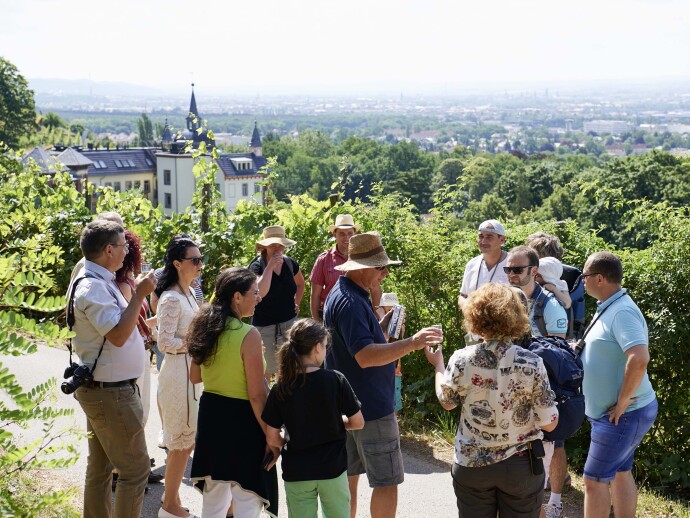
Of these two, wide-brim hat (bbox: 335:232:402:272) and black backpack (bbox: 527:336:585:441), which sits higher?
wide-brim hat (bbox: 335:232:402:272)

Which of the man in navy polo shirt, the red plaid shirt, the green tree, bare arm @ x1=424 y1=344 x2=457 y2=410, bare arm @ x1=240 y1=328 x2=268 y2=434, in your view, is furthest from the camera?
the green tree

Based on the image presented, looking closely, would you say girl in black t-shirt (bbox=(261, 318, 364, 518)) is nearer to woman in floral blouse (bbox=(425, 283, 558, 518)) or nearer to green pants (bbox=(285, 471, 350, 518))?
green pants (bbox=(285, 471, 350, 518))

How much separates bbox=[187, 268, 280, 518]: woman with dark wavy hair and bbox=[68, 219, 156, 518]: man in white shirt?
1.23 feet

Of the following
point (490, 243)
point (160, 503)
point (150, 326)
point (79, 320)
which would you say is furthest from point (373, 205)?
point (79, 320)

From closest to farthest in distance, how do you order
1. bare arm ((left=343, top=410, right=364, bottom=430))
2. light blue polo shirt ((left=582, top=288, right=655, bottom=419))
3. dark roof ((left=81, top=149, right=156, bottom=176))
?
bare arm ((left=343, top=410, right=364, bottom=430)) → light blue polo shirt ((left=582, top=288, right=655, bottom=419)) → dark roof ((left=81, top=149, right=156, bottom=176))

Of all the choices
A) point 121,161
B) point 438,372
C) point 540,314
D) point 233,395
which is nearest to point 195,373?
point 233,395

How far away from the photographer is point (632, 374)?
4504 mm

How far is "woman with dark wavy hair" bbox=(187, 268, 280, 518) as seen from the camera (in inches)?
161

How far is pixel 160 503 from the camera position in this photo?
210 inches

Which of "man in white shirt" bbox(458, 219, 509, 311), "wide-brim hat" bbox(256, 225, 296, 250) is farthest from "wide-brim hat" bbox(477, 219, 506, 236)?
"wide-brim hat" bbox(256, 225, 296, 250)

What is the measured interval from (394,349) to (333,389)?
431 mm

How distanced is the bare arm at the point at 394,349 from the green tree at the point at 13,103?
7611cm

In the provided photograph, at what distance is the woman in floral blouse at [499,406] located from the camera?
3.63 m

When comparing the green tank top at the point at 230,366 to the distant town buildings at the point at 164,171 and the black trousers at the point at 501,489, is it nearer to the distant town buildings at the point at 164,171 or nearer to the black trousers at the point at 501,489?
the black trousers at the point at 501,489
